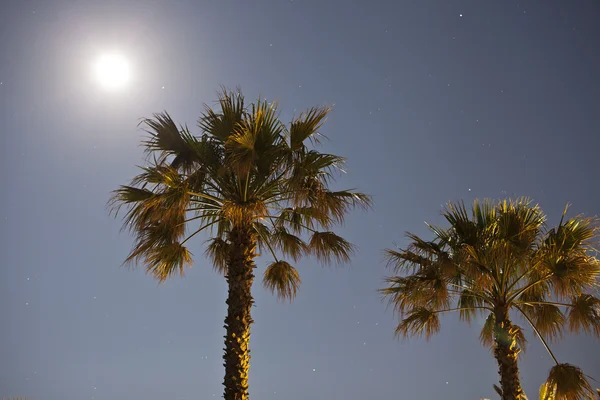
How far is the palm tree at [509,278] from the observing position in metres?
8.66

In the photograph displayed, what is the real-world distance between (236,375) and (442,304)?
4.08m

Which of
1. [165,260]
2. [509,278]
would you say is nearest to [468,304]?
[509,278]

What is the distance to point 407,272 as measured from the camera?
396 inches

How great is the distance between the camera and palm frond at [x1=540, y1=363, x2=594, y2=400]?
820 centimetres

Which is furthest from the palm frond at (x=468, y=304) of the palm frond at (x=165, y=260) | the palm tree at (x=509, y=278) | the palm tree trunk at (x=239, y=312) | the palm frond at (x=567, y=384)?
the palm frond at (x=165, y=260)

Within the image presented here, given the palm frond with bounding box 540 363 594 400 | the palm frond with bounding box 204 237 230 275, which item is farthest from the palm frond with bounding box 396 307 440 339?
the palm frond with bounding box 204 237 230 275

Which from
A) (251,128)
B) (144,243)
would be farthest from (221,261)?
(251,128)

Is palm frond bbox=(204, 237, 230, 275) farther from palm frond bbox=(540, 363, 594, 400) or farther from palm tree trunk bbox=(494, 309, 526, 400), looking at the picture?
palm frond bbox=(540, 363, 594, 400)

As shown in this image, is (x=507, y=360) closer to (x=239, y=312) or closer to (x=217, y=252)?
(x=239, y=312)

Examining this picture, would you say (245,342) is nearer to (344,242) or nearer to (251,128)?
(344,242)

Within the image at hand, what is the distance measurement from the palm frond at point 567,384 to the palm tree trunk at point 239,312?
498cm

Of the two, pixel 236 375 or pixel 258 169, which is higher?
pixel 258 169

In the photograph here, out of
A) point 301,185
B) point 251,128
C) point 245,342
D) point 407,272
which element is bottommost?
point 245,342

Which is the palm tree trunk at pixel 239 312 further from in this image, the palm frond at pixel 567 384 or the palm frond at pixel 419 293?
the palm frond at pixel 567 384
